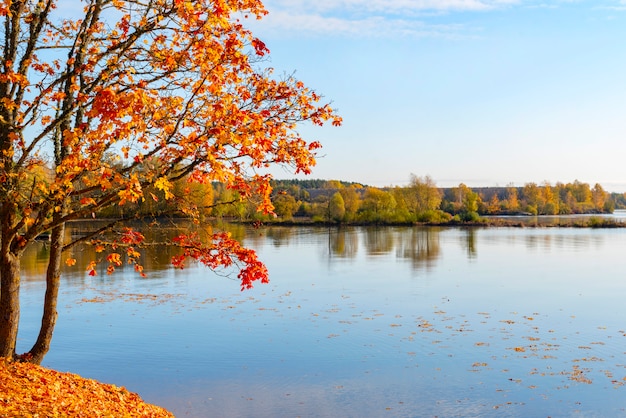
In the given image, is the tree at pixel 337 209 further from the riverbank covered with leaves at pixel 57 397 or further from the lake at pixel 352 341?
the riverbank covered with leaves at pixel 57 397

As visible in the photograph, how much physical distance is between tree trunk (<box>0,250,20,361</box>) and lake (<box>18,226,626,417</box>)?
2.58 metres

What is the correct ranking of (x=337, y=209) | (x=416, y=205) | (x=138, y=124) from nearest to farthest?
(x=138, y=124), (x=337, y=209), (x=416, y=205)

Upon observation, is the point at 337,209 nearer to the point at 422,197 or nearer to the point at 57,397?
the point at 422,197

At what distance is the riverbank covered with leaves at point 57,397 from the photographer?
236 inches

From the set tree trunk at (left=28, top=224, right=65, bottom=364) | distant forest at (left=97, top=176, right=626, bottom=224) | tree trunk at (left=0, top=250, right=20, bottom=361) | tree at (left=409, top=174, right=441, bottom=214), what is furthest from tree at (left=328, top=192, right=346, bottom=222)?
tree trunk at (left=0, top=250, right=20, bottom=361)

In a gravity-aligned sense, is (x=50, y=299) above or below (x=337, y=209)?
below

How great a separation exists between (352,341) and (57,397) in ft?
24.0

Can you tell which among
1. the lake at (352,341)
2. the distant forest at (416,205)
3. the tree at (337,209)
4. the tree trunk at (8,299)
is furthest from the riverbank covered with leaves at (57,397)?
the tree at (337,209)

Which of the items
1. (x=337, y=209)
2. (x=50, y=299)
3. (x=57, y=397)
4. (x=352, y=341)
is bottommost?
(x=352, y=341)

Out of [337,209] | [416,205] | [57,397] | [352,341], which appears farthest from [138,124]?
[416,205]

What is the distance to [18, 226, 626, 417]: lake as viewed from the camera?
9.29m

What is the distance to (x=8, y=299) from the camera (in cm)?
731

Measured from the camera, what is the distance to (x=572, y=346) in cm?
1230

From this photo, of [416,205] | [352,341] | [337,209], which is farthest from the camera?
[416,205]
